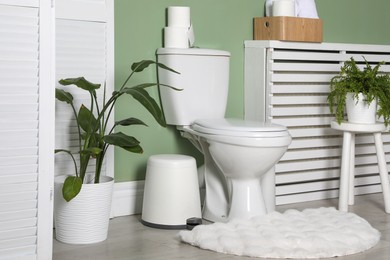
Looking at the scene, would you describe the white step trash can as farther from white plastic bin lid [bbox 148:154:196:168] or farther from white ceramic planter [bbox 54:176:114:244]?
white ceramic planter [bbox 54:176:114:244]

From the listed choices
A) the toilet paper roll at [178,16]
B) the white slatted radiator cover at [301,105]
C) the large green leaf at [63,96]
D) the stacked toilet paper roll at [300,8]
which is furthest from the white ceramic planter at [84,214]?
the stacked toilet paper roll at [300,8]

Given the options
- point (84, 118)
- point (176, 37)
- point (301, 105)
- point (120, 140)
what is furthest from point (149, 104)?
point (301, 105)

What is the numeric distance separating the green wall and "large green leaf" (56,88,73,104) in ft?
1.57

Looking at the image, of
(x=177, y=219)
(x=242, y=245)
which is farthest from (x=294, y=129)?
(x=242, y=245)

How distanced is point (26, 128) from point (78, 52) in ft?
2.77

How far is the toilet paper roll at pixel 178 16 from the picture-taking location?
3662 mm

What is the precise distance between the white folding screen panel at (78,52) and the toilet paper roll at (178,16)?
34cm

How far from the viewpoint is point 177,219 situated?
3377mm

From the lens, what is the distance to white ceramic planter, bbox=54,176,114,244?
9.93ft

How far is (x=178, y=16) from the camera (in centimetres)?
366

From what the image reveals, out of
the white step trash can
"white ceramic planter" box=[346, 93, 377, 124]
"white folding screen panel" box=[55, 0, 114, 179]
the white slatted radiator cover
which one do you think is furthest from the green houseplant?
"white ceramic planter" box=[346, 93, 377, 124]

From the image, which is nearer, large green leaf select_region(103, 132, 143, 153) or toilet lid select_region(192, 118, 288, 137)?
large green leaf select_region(103, 132, 143, 153)

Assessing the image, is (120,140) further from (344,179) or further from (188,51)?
(344,179)

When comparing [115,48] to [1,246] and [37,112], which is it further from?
[1,246]
